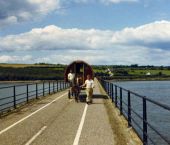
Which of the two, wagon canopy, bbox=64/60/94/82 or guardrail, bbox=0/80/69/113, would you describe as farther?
wagon canopy, bbox=64/60/94/82

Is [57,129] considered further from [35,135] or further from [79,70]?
[79,70]

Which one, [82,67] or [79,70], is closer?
[82,67]

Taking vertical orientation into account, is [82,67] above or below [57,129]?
above

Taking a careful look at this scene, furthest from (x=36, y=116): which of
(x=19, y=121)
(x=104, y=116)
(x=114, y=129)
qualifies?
(x=114, y=129)

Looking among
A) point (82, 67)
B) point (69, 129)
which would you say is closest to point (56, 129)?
point (69, 129)

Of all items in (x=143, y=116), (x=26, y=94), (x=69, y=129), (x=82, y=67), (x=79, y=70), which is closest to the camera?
(x=143, y=116)

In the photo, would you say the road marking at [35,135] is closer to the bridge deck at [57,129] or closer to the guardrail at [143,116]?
the bridge deck at [57,129]

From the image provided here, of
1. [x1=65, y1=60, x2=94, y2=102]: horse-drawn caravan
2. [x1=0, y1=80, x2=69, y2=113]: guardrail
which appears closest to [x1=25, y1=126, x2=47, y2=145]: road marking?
[x1=0, y1=80, x2=69, y2=113]: guardrail

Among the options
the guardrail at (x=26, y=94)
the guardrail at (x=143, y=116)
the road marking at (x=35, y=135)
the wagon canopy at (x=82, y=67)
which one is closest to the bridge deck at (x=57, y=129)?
the road marking at (x=35, y=135)

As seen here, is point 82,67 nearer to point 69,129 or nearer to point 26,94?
point 26,94

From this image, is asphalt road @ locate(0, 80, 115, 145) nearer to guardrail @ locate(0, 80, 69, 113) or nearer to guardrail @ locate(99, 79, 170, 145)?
guardrail @ locate(99, 79, 170, 145)

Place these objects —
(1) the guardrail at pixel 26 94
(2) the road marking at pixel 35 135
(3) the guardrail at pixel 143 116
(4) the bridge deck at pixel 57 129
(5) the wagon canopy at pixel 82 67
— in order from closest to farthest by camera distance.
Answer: (3) the guardrail at pixel 143 116 < (2) the road marking at pixel 35 135 < (4) the bridge deck at pixel 57 129 < (1) the guardrail at pixel 26 94 < (5) the wagon canopy at pixel 82 67

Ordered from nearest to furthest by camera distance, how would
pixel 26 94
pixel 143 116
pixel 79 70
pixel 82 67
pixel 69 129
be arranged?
1. pixel 143 116
2. pixel 69 129
3. pixel 26 94
4. pixel 82 67
5. pixel 79 70

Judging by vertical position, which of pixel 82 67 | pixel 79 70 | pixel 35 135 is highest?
pixel 82 67
